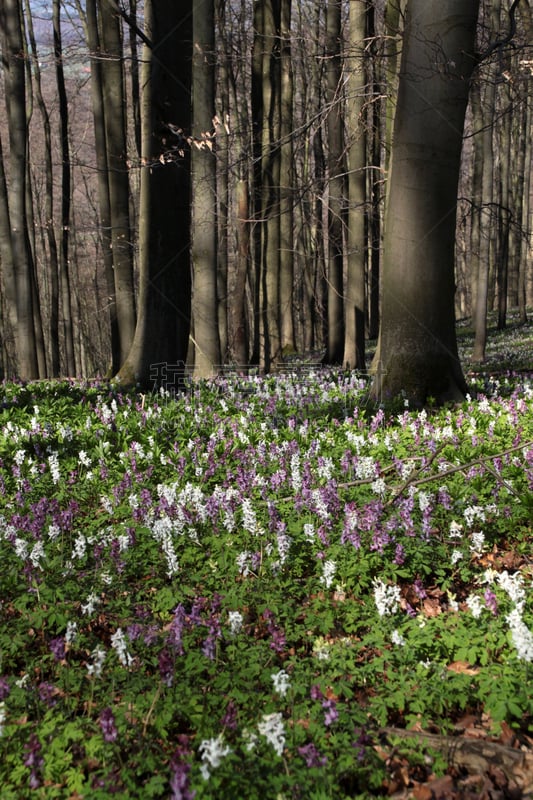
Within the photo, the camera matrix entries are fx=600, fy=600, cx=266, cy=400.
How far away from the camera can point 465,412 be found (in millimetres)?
7215

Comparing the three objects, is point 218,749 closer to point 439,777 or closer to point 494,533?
point 439,777

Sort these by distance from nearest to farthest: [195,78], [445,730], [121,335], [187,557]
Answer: [445,730] → [187,557] → [195,78] → [121,335]

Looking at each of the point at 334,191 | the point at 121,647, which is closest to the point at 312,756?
the point at 121,647

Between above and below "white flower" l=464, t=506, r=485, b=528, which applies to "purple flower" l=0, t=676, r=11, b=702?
below

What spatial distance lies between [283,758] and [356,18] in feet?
48.8

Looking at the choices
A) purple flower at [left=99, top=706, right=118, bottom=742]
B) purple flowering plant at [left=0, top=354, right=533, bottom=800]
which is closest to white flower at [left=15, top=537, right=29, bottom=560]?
purple flowering plant at [left=0, top=354, right=533, bottom=800]

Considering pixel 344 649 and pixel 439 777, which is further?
pixel 344 649

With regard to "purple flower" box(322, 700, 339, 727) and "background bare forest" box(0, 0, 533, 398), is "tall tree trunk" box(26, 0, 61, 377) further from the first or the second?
"purple flower" box(322, 700, 339, 727)

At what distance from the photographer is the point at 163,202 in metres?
10.1

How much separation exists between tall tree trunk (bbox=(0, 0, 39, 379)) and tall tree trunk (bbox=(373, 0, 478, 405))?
959 centimetres

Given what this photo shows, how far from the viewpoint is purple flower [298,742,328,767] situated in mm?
2273

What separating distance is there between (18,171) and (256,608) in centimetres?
1493

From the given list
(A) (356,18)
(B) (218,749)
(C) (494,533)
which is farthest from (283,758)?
(A) (356,18)

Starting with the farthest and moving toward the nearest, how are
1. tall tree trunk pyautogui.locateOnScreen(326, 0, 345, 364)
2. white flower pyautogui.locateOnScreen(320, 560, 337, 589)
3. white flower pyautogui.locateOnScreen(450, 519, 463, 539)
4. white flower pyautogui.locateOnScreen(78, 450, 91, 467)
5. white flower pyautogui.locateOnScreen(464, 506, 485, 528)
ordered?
tall tree trunk pyautogui.locateOnScreen(326, 0, 345, 364), white flower pyautogui.locateOnScreen(78, 450, 91, 467), white flower pyautogui.locateOnScreen(464, 506, 485, 528), white flower pyautogui.locateOnScreen(450, 519, 463, 539), white flower pyautogui.locateOnScreen(320, 560, 337, 589)
